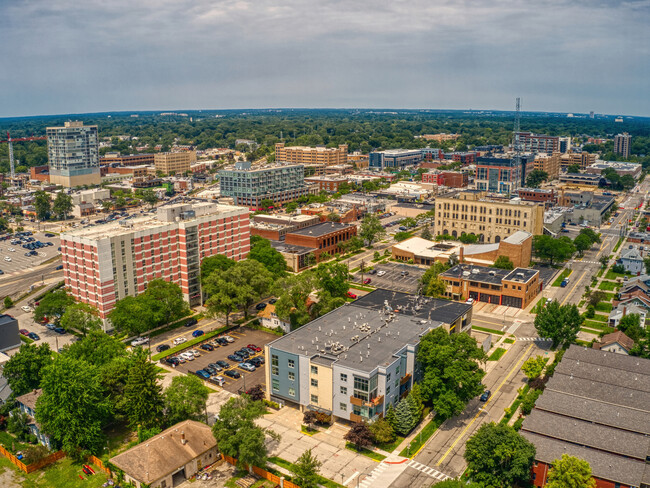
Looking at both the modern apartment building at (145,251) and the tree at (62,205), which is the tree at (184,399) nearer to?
the modern apartment building at (145,251)

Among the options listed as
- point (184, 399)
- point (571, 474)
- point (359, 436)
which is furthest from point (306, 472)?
point (571, 474)

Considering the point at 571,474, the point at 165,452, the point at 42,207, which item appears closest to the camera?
the point at 571,474

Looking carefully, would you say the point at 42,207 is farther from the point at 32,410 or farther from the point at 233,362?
the point at 32,410

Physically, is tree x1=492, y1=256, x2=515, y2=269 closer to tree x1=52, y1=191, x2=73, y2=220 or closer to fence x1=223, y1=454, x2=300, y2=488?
fence x1=223, y1=454, x2=300, y2=488

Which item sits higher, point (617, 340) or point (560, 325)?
point (560, 325)

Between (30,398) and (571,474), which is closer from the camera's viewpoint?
(571,474)
